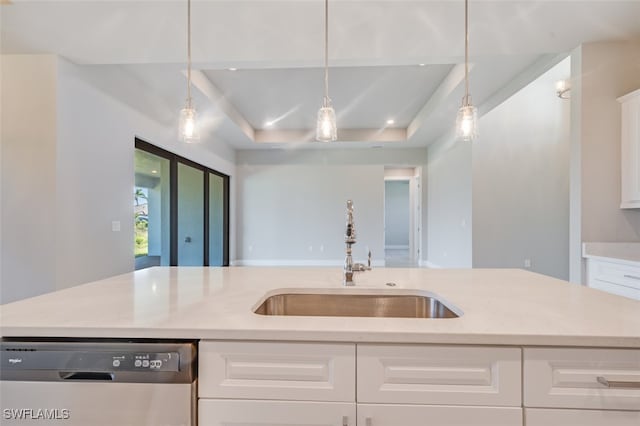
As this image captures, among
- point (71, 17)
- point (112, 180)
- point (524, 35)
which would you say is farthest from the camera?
point (112, 180)

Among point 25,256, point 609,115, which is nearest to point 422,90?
point 609,115

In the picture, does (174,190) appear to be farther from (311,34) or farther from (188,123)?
(311,34)

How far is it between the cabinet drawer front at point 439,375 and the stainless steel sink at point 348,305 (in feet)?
1.66

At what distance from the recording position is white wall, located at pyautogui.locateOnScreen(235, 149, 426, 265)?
6777mm

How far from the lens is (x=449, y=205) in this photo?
5469 mm

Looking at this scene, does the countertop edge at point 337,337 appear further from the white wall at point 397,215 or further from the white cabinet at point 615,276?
the white wall at point 397,215

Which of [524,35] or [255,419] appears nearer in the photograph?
[255,419]

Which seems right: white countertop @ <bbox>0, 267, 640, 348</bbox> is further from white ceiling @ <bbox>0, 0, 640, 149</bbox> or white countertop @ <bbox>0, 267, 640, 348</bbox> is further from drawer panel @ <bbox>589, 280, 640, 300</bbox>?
white ceiling @ <bbox>0, 0, 640, 149</bbox>

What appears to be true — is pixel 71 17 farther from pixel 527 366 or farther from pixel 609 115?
pixel 609 115

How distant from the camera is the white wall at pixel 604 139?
235 centimetres

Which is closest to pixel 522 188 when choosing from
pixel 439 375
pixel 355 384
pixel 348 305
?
pixel 348 305

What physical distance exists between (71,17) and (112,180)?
1444mm

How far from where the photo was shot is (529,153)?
172 inches

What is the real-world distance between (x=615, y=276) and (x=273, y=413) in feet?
8.23
